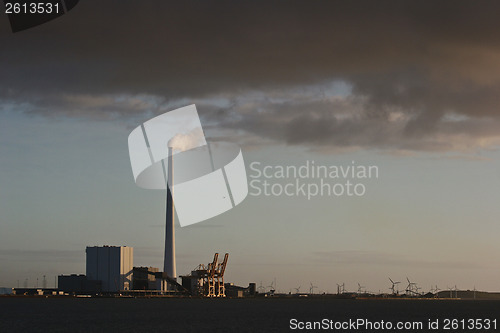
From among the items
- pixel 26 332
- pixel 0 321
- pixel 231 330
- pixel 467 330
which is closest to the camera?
pixel 26 332

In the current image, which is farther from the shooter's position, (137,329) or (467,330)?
(467,330)

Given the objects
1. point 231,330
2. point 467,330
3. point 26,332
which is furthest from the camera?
point 467,330

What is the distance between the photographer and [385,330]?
136125mm

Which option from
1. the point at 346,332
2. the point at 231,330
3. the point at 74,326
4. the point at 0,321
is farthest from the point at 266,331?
the point at 0,321

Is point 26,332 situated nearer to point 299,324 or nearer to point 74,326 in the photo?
point 74,326

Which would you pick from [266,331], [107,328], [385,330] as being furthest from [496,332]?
[107,328]

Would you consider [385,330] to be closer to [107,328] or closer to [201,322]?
[201,322]

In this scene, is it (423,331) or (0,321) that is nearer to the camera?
(423,331)

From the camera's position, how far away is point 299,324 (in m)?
159

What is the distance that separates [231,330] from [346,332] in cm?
2060

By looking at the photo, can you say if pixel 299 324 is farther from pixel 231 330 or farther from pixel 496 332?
pixel 496 332

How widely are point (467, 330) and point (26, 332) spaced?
7906 cm

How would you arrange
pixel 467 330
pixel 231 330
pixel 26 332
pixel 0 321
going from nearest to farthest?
pixel 26 332
pixel 231 330
pixel 467 330
pixel 0 321

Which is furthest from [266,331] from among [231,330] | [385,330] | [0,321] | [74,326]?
[0,321]
